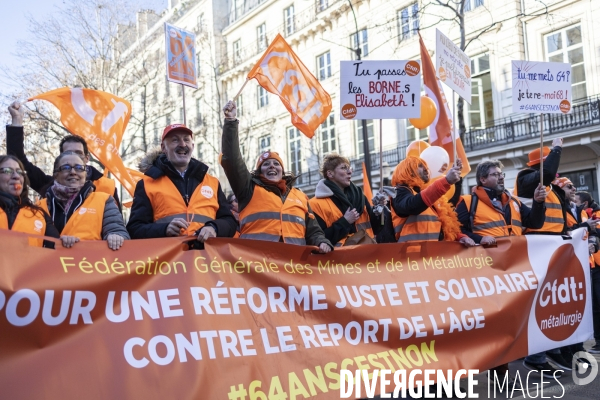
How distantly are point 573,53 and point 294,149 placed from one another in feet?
53.0


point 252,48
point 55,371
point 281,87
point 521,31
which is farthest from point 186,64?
point 252,48

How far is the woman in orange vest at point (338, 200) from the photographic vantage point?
18.2ft

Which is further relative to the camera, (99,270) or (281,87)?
(281,87)

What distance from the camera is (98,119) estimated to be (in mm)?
7184

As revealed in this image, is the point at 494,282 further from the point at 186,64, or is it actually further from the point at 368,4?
the point at 368,4

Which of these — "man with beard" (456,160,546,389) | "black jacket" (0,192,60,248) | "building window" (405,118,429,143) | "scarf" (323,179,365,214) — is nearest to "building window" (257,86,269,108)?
"building window" (405,118,429,143)

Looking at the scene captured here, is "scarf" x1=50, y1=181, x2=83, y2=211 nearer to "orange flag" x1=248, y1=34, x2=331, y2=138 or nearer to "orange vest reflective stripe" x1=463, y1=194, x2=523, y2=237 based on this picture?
"orange flag" x1=248, y1=34, x2=331, y2=138

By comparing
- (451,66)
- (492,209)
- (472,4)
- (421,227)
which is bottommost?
(421,227)

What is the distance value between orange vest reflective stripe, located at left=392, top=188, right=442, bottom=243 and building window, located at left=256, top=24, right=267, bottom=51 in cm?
3065

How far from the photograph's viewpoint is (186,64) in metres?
7.04

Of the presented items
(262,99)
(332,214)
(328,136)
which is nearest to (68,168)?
(332,214)

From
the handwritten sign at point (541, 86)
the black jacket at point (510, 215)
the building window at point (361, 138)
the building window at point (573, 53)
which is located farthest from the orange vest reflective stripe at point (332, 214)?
the building window at point (361, 138)

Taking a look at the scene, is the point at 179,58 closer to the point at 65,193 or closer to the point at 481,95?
the point at 65,193

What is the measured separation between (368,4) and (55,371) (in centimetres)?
2609
